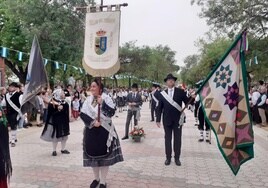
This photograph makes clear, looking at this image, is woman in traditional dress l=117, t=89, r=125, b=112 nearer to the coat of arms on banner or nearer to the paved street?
the paved street

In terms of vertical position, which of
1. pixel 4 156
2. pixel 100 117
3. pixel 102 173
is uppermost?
pixel 100 117

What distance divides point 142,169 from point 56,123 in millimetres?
2486

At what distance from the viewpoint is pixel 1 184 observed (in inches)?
126

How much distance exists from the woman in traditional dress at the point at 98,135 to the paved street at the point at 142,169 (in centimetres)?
51

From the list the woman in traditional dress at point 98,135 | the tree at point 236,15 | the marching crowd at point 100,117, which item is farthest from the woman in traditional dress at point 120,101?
the woman in traditional dress at point 98,135

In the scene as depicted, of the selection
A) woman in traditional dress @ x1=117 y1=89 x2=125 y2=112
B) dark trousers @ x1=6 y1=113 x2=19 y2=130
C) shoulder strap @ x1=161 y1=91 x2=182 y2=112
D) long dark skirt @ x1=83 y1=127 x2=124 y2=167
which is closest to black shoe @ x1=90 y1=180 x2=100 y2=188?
long dark skirt @ x1=83 y1=127 x2=124 y2=167

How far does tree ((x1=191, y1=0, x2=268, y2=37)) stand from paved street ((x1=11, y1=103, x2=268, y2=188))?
1240 centimetres

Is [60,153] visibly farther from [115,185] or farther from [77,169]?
[115,185]

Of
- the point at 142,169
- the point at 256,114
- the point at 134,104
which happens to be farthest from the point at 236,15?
the point at 142,169

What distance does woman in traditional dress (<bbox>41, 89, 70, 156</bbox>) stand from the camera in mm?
7355

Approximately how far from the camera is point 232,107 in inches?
167

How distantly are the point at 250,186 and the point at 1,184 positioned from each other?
3.95 metres

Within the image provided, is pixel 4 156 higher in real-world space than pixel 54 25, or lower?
lower

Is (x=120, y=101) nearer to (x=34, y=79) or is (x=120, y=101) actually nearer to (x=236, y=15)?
(x=236, y=15)
